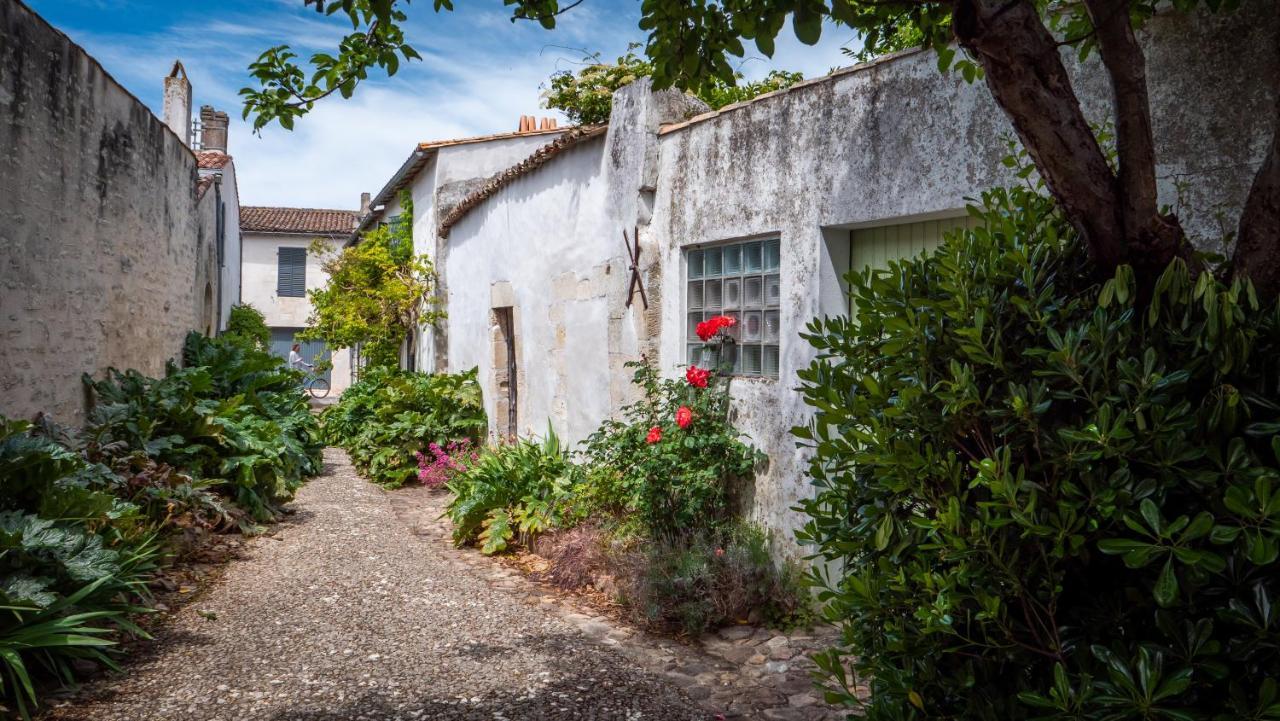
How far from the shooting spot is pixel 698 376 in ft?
18.3

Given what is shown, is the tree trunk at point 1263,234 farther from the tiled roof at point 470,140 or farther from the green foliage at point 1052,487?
the tiled roof at point 470,140

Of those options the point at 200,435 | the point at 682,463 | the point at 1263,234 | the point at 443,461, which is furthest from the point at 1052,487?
the point at 443,461

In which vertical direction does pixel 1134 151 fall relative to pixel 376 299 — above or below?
below

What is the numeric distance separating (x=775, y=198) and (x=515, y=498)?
336 cm

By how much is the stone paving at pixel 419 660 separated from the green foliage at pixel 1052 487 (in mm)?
1663

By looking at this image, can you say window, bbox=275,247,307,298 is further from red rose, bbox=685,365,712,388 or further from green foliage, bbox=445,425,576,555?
red rose, bbox=685,365,712,388

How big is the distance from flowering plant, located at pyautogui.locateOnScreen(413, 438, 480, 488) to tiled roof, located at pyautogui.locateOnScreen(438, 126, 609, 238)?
293 centimetres

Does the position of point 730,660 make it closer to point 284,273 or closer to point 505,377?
point 505,377

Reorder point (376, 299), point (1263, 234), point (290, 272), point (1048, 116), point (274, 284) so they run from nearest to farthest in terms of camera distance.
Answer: point (1263, 234)
point (1048, 116)
point (376, 299)
point (274, 284)
point (290, 272)

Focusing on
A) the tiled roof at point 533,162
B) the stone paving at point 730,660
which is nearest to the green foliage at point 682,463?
the stone paving at point 730,660

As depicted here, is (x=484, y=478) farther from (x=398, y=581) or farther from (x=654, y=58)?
(x=654, y=58)

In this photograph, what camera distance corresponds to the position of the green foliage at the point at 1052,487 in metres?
1.81

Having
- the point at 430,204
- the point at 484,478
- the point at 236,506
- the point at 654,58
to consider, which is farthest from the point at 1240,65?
the point at 430,204

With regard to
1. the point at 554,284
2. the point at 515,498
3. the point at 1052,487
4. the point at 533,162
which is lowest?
the point at 515,498
